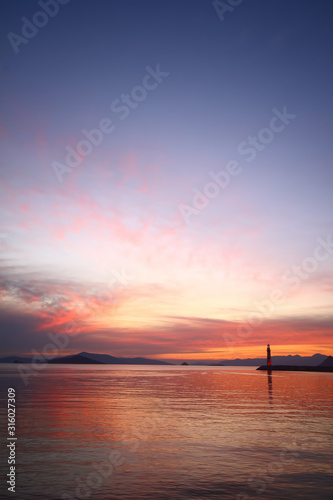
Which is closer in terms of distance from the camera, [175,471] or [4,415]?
[175,471]

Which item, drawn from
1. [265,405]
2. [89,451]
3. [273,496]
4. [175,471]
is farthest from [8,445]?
[265,405]

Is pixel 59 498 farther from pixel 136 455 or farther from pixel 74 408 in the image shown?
pixel 74 408

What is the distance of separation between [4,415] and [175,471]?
61.8 ft

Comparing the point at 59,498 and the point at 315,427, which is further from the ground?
the point at 59,498

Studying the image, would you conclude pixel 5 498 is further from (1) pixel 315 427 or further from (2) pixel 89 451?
(1) pixel 315 427

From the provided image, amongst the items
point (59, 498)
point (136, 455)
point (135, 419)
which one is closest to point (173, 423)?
point (135, 419)

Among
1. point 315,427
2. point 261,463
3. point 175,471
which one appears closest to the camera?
point 175,471

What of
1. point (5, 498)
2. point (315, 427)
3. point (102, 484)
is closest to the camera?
point (5, 498)

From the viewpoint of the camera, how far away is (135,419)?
1150 inches

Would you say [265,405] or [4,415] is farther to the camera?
[265,405]

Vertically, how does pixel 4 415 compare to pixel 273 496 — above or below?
below

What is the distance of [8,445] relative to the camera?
20328 mm

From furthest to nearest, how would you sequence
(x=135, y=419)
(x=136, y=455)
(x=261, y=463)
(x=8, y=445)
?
(x=135, y=419) → (x=8, y=445) → (x=136, y=455) → (x=261, y=463)

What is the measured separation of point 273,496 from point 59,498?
716 cm
